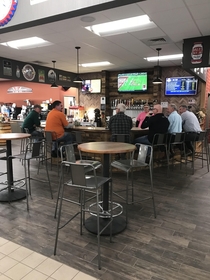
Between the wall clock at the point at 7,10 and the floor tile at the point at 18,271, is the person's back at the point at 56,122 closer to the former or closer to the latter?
the wall clock at the point at 7,10

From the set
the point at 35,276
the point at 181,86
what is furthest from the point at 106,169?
the point at 181,86

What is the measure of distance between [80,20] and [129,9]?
904mm

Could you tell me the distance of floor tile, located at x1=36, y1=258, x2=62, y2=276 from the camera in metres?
1.99

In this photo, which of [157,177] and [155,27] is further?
[157,177]

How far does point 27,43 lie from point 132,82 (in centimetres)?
443

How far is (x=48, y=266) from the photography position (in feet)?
6.71

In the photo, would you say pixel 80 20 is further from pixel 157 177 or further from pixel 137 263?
pixel 137 263

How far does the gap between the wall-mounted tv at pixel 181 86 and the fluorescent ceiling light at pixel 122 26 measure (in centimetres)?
420

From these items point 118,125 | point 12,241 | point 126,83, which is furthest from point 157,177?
point 126,83

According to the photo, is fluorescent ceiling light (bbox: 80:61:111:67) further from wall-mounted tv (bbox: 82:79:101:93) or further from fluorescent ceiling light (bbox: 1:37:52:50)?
fluorescent ceiling light (bbox: 1:37:52:50)

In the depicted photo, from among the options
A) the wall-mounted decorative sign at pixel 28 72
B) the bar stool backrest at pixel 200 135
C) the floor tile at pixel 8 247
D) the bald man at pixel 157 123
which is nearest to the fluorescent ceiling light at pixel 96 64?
the wall-mounted decorative sign at pixel 28 72

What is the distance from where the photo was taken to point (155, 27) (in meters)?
4.19

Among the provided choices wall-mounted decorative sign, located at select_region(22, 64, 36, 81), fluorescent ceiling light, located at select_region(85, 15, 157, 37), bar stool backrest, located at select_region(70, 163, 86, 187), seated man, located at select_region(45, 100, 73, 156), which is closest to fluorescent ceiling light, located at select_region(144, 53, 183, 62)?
fluorescent ceiling light, located at select_region(85, 15, 157, 37)

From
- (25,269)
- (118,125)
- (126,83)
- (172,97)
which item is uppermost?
(126,83)
